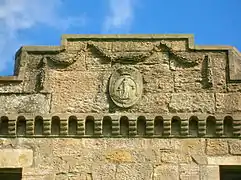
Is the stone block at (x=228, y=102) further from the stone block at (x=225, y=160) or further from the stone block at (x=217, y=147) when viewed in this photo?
the stone block at (x=225, y=160)

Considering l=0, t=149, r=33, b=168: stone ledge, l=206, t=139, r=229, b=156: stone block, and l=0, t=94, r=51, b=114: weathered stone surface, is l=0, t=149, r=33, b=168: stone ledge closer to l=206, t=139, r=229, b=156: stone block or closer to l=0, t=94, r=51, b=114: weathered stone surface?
l=0, t=94, r=51, b=114: weathered stone surface

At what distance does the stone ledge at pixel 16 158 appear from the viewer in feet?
37.8

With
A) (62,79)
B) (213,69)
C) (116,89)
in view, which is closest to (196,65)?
(213,69)

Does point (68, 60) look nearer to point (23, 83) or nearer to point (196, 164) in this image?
point (23, 83)

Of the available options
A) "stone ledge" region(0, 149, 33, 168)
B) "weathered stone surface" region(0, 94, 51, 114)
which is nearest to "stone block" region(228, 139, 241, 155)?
"weathered stone surface" region(0, 94, 51, 114)

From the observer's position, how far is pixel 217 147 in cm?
1153

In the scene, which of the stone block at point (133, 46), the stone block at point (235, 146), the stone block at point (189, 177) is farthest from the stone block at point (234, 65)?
the stone block at point (189, 177)

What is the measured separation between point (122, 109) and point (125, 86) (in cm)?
37

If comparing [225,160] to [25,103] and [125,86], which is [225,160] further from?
[25,103]

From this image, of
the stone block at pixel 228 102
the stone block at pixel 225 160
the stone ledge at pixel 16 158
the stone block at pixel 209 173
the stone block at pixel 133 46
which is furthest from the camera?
the stone block at pixel 133 46

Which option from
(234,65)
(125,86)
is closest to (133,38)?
(125,86)

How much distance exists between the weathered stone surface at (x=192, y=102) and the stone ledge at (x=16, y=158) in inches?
87.5

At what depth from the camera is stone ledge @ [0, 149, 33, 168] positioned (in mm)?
11531

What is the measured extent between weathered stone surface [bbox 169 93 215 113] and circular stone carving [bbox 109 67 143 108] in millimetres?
542
